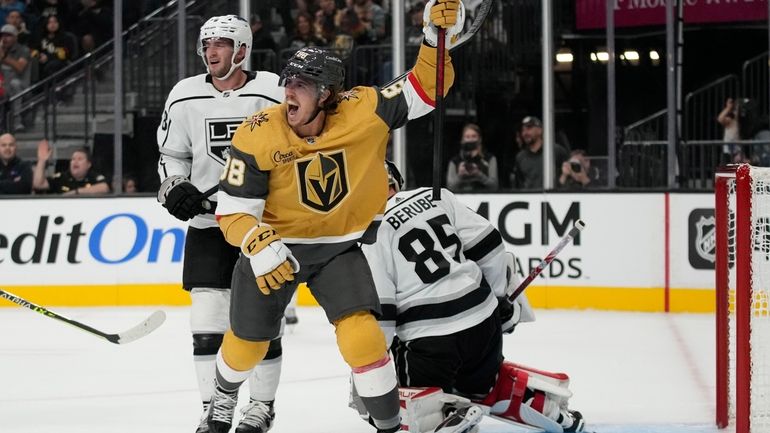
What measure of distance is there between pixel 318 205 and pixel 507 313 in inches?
32.7

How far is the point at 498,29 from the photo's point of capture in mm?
7887

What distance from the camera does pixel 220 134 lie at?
371cm

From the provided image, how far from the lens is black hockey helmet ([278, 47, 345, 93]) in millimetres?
3172

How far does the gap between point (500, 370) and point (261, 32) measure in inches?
193

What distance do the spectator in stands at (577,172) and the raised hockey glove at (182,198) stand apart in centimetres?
391

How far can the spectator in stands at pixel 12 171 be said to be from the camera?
7.58m

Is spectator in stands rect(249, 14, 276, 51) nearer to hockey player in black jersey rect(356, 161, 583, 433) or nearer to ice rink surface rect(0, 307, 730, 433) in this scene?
ice rink surface rect(0, 307, 730, 433)

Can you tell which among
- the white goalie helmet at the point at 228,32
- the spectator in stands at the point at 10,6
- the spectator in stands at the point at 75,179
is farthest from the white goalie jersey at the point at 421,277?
the spectator in stands at the point at 10,6

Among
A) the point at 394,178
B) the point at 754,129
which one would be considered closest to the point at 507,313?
the point at 394,178

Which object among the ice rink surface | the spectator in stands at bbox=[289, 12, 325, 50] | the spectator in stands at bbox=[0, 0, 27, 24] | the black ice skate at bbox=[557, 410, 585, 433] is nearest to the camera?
the black ice skate at bbox=[557, 410, 585, 433]

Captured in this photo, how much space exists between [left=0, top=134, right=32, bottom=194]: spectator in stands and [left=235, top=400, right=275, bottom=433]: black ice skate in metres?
4.33

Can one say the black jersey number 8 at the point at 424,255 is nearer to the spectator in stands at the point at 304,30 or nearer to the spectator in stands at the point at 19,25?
the spectator in stands at the point at 304,30

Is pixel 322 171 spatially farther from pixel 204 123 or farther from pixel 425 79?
pixel 204 123

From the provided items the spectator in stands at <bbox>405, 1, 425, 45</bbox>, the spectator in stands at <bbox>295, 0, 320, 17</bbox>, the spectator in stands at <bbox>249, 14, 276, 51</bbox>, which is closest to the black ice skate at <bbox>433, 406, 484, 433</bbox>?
the spectator in stands at <bbox>405, 1, 425, 45</bbox>
